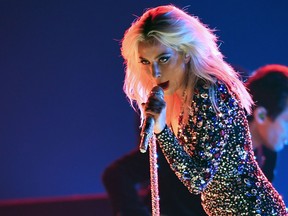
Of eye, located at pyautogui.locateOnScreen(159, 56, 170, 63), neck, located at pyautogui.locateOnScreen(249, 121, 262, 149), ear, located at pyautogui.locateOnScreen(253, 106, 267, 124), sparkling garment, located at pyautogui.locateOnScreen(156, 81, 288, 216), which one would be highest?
ear, located at pyautogui.locateOnScreen(253, 106, 267, 124)

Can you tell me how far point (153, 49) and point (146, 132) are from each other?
0.26m

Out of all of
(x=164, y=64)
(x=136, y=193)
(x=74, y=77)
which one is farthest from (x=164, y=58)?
(x=74, y=77)

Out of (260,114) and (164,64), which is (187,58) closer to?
(164,64)

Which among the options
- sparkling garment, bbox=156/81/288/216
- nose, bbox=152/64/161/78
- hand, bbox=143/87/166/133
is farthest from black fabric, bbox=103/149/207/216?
hand, bbox=143/87/166/133

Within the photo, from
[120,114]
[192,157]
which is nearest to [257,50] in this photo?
[120,114]

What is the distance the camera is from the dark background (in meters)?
3.34

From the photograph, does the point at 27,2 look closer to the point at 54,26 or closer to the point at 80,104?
the point at 54,26

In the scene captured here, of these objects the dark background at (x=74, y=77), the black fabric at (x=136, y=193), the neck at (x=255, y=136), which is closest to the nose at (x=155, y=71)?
the black fabric at (x=136, y=193)

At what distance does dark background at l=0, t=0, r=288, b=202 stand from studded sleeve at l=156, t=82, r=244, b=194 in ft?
6.41

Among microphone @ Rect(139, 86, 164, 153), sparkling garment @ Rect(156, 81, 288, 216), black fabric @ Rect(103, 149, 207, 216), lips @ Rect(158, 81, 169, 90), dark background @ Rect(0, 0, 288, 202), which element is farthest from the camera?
dark background @ Rect(0, 0, 288, 202)

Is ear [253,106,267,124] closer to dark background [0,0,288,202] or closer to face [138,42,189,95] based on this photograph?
dark background [0,0,288,202]

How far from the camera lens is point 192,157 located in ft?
4.63

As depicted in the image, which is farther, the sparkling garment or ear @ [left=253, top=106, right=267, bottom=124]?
ear @ [left=253, top=106, right=267, bottom=124]

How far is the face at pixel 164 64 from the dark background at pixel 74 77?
1876mm
